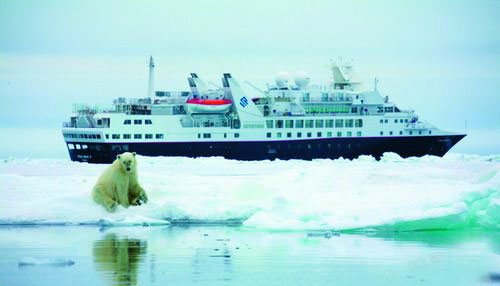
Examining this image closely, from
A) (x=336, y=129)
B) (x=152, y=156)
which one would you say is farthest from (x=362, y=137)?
(x=152, y=156)

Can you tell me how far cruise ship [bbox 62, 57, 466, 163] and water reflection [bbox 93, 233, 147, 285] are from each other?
4251 cm

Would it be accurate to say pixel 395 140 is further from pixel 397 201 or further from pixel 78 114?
pixel 397 201

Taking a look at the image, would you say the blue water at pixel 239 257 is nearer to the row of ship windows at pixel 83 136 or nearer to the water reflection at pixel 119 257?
the water reflection at pixel 119 257

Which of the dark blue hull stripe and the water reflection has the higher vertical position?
the dark blue hull stripe

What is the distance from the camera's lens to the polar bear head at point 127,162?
17.2 metres

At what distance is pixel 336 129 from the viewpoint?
63500 mm

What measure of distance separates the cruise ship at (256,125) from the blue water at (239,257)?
41519 mm

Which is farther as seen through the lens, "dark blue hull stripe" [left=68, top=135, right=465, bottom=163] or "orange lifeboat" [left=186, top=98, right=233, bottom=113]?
"orange lifeboat" [left=186, top=98, right=233, bottom=113]

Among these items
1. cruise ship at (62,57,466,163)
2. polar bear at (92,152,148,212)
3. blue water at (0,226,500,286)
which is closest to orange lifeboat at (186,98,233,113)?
cruise ship at (62,57,466,163)

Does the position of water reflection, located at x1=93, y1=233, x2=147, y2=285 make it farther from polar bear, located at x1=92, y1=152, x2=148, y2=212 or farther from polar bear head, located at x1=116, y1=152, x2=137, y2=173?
polar bear head, located at x1=116, y1=152, x2=137, y2=173

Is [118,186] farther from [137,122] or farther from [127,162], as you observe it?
[137,122]

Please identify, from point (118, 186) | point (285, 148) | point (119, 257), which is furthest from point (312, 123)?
point (119, 257)

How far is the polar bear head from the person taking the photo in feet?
56.5

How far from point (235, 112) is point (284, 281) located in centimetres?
5068
